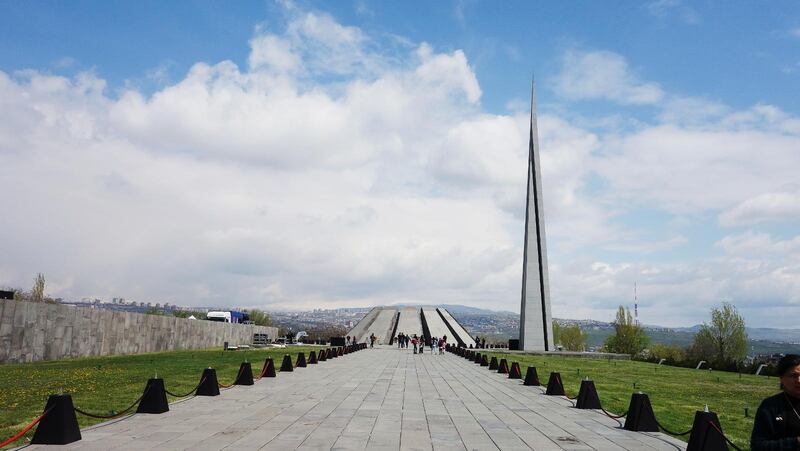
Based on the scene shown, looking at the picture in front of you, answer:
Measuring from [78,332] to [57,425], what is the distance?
28325mm

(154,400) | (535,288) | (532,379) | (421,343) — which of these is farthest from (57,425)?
(535,288)

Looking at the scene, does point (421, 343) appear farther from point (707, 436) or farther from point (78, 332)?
point (707, 436)

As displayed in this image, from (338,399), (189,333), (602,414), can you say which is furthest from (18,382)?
(189,333)

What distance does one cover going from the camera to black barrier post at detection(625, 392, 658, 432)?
11.6 metres

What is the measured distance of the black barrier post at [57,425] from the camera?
8.80 metres

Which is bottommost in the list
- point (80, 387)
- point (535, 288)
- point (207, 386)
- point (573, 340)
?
point (573, 340)

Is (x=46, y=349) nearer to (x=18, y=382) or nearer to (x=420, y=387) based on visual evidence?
(x=18, y=382)

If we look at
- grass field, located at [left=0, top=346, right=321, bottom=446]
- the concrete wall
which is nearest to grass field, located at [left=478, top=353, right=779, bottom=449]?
grass field, located at [left=0, top=346, right=321, bottom=446]

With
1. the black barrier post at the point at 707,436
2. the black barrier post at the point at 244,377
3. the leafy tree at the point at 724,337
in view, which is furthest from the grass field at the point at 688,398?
the leafy tree at the point at 724,337

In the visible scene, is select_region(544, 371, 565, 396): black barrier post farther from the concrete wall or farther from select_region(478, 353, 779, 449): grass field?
the concrete wall

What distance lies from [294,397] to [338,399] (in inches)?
47.3

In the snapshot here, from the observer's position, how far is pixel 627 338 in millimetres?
96875

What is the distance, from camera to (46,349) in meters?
30.7

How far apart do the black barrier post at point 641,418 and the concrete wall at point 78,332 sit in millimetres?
26689
